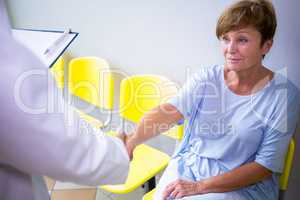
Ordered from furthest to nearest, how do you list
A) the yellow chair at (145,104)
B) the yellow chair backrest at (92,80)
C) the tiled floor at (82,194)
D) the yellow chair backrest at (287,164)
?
the tiled floor at (82,194)
the yellow chair backrest at (92,80)
the yellow chair at (145,104)
the yellow chair backrest at (287,164)

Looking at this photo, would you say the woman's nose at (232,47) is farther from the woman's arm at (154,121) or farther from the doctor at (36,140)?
the doctor at (36,140)

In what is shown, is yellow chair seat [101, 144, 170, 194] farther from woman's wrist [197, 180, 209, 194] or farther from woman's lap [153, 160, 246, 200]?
woman's wrist [197, 180, 209, 194]

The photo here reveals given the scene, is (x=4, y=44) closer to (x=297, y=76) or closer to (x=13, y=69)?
(x=13, y=69)

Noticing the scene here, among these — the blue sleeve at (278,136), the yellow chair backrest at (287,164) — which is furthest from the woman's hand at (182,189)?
the yellow chair backrest at (287,164)

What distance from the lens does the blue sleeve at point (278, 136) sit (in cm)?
144

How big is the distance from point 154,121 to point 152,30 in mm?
703

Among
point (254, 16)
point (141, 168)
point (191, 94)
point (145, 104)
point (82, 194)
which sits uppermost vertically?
point (254, 16)

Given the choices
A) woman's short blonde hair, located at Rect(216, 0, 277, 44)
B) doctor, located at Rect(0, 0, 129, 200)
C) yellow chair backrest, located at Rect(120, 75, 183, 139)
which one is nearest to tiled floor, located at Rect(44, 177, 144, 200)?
yellow chair backrest, located at Rect(120, 75, 183, 139)

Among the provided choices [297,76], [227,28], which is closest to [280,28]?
[297,76]

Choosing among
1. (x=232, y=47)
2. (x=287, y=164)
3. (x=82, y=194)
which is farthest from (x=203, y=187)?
(x=82, y=194)

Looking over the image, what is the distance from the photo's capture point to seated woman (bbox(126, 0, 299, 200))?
56.9 inches

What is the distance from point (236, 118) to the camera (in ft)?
4.99

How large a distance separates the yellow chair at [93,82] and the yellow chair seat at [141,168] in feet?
1.17

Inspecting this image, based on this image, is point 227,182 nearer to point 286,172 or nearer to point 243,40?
point 286,172
